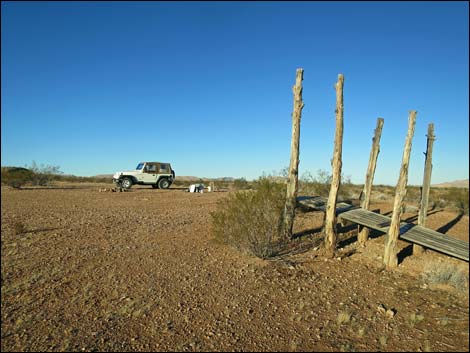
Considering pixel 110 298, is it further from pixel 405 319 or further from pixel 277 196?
pixel 277 196

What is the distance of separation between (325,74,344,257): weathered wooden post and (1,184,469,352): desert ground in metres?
0.43

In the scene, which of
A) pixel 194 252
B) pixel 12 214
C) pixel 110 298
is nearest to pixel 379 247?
pixel 194 252

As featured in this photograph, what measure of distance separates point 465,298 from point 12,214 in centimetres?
1118

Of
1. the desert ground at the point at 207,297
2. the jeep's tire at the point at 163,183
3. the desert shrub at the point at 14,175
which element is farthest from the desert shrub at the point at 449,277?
the jeep's tire at the point at 163,183

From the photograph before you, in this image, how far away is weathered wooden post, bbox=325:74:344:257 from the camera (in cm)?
691

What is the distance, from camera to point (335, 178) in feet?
23.2

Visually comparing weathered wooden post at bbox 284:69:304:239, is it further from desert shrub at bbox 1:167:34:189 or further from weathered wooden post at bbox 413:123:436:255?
desert shrub at bbox 1:167:34:189

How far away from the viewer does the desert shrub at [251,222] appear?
6.60 m

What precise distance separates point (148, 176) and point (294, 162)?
603 inches

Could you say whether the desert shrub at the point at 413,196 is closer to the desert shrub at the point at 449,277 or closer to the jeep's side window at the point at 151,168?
the desert shrub at the point at 449,277

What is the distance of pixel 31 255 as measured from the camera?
5.89 meters

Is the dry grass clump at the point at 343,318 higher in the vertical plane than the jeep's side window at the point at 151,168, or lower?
lower

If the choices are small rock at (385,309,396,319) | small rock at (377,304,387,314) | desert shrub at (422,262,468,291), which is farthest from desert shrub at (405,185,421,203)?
small rock at (385,309,396,319)

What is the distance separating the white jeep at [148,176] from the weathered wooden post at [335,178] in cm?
1592
